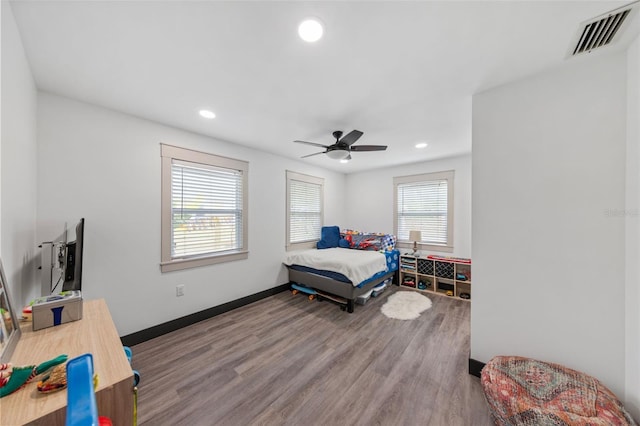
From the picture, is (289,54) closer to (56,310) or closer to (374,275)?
(56,310)

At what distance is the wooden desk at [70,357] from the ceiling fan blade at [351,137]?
2542 millimetres

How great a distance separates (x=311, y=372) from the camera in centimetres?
203

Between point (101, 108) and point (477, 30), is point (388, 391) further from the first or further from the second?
point (101, 108)

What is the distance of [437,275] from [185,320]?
13.0 ft

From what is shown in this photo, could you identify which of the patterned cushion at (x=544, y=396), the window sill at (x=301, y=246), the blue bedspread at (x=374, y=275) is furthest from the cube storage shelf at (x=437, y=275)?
the patterned cushion at (x=544, y=396)

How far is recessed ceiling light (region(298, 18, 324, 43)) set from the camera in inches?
51.6

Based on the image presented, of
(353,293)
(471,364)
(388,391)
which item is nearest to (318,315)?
(353,293)

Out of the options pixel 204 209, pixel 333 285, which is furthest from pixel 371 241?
pixel 204 209

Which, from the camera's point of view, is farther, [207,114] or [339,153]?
[339,153]

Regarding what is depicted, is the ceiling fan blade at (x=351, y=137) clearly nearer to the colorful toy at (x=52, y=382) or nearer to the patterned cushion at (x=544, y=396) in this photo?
the patterned cushion at (x=544, y=396)

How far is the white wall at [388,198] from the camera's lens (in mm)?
4059

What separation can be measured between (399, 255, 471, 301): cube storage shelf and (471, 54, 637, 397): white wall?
202 cm

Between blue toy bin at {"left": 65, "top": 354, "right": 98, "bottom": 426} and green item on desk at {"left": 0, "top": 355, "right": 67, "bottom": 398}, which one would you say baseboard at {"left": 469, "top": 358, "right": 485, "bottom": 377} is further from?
green item on desk at {"left": 0, "top": 355, "right": 67, "bottom": 398}

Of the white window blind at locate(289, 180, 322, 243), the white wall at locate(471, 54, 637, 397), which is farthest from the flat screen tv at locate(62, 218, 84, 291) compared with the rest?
the white wall at locate(471, 54, 637, 397)
